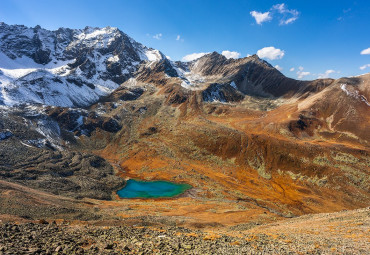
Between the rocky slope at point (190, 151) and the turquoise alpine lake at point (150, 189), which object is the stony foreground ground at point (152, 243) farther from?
the turquoise alpine lake at point (150, 189)

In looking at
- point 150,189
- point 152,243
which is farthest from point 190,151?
point 152,243

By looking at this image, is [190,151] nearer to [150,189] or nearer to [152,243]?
[150,189]

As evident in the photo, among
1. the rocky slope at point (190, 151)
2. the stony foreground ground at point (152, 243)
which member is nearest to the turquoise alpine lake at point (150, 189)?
the rocky slope at point (190, 151)

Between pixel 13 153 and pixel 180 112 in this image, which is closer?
pixel 13 153

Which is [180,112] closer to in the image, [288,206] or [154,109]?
[154,109]

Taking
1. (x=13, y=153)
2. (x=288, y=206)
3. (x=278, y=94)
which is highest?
(x=278, y=94)

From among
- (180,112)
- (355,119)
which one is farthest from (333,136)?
(180,112)

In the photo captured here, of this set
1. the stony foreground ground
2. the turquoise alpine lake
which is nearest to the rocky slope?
the turquoise alpine lake

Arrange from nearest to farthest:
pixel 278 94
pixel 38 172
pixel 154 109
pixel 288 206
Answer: pixel 288 206 → pixel 38 172 → pixel 154 109 → pixel 278 94

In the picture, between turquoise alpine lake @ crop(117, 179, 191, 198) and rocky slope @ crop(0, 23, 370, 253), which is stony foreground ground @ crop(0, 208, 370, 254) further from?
turquoise alpine lake @ crop(117, 179, 191, 198)
